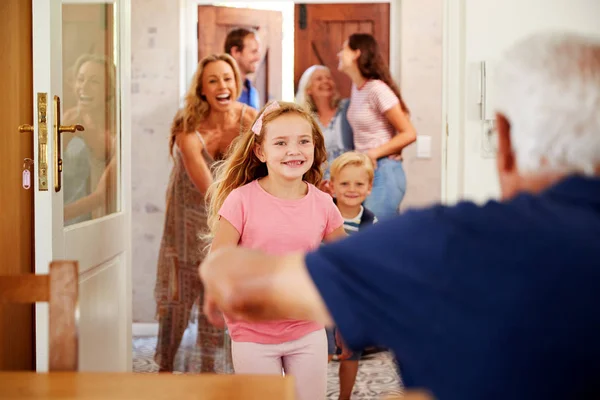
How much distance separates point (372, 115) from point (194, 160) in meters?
1.09

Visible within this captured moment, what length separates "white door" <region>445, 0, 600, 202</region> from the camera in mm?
2781

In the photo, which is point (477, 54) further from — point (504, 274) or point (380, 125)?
point (504, 274)

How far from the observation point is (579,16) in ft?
9.03

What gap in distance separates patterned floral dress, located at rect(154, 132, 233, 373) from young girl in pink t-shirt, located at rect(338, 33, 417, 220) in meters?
0.93

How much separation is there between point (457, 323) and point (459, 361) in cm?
4

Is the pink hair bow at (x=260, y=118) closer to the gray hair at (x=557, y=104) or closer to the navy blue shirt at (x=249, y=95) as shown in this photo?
the gray hair at (x=557, y=104)

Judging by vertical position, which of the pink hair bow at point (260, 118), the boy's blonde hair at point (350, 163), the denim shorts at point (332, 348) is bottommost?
the denim shorts at point (332, 348)

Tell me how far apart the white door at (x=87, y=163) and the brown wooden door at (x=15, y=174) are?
0.13m

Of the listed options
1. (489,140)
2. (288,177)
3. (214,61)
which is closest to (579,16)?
(489,140)

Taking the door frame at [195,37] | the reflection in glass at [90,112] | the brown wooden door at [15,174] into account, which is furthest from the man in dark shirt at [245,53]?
the brown wooden door at [15,174]

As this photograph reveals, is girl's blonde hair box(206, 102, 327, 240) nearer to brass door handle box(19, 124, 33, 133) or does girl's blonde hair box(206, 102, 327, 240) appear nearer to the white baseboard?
brass door handle box(19, 124, 33, 133)

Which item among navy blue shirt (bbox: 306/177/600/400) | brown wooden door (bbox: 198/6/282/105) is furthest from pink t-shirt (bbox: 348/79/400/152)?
navy blue shirt (bbox: 306/177/600/400)

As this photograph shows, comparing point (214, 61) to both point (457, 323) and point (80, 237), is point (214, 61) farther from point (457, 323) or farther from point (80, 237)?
point (457, 323)

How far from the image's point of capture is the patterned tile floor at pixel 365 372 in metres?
3.57
